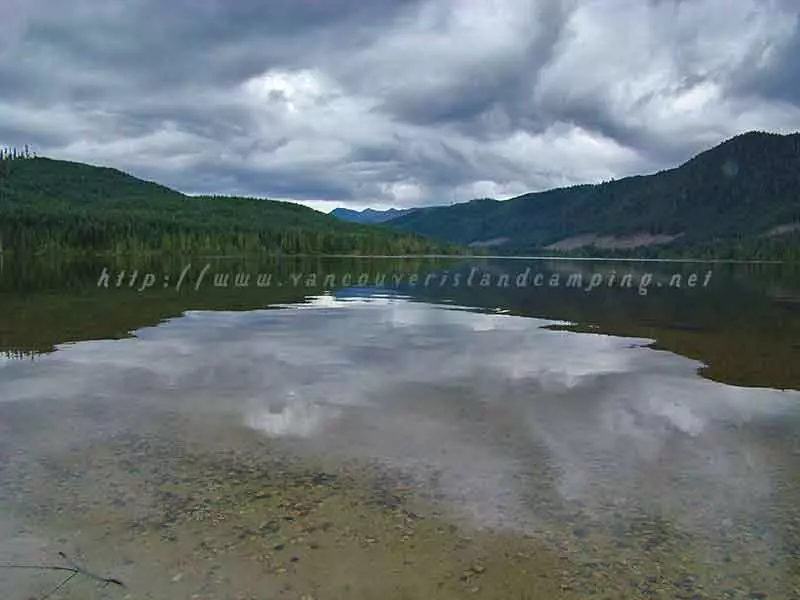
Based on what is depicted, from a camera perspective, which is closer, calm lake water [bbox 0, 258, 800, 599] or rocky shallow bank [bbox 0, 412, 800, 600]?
rocky shallow bank [bbox 0, 412, 800, 600]

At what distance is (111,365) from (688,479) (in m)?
18.0

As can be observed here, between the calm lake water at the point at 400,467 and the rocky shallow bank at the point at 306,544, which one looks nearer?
the rocky shallow bank at the point at 306,544

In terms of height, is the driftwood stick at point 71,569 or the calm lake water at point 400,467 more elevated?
the calm lake water at point 400,467

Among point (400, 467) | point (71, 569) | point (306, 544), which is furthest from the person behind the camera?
point (400, 467)

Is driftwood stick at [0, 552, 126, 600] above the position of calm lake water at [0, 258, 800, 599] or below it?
below

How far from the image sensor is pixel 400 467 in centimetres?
1239

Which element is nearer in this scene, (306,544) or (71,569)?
(71,569)

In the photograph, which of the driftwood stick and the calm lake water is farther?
the calm lake water

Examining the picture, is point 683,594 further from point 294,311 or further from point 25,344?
point 294,311

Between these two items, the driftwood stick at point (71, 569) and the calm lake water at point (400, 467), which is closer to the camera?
the driftwood stick at point (71, 569)

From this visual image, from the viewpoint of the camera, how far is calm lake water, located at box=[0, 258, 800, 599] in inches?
335

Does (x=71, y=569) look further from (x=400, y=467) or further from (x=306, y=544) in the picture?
(x=400, y=467)

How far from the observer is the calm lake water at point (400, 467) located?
8500 mm

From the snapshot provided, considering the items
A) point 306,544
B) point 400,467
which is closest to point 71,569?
point 306,544
